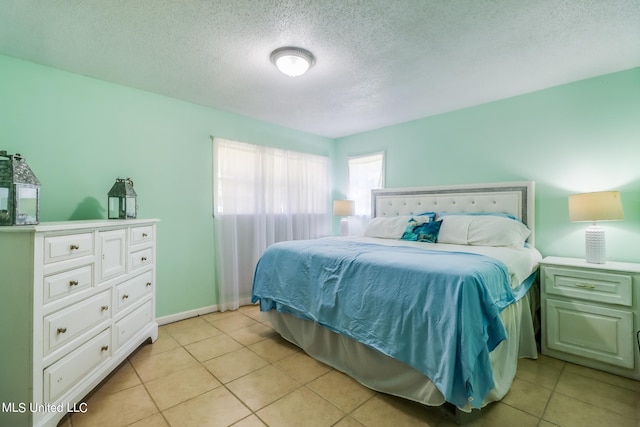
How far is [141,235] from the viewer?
7.64 feet

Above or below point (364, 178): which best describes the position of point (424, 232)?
below

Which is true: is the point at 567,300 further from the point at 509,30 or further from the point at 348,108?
the point at 348,108

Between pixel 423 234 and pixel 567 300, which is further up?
pixel 423 234

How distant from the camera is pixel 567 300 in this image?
7.29 feet

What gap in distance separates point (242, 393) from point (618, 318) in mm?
2724

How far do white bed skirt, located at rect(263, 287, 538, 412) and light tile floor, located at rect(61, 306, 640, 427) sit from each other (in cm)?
7

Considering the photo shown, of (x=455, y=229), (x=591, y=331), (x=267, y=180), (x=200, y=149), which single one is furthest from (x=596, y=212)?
(x=200, y=149)

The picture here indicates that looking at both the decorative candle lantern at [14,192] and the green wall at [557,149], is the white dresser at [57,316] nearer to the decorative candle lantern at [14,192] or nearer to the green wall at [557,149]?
the decorative candle lantern at [14,192]

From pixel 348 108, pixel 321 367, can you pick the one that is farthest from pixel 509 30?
pixel 321 367

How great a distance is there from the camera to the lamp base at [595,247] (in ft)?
7.34

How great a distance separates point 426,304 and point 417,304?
0.05 meters

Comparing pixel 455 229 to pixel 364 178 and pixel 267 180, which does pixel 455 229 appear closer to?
pixel 364 178

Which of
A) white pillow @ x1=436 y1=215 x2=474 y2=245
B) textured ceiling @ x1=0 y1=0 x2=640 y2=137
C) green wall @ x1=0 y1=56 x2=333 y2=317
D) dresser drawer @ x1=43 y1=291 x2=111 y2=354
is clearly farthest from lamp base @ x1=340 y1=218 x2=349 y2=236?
dresser drawer @ x1=43 y1=291 x2=111 y2=354

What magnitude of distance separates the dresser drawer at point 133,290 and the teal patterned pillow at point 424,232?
101 inches
